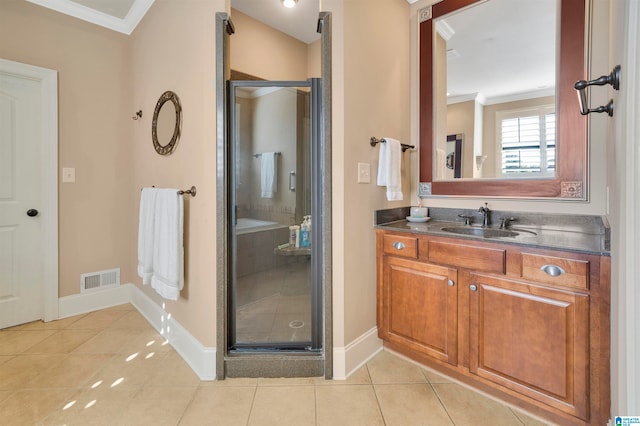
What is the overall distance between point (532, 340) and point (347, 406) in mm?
983

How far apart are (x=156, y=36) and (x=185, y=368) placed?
2.54 m

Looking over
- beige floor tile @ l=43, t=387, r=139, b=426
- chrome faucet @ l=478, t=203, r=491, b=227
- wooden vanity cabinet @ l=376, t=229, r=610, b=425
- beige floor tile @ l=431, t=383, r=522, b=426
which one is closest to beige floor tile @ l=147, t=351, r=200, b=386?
beige floor tile @ l=43, t=387, r=139, b=426

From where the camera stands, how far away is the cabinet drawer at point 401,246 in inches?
72.0

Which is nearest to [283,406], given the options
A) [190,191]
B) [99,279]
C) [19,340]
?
[190,191]

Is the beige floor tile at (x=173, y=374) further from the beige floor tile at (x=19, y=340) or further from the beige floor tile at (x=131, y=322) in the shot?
the beige floor tile at (x=19, y=340)

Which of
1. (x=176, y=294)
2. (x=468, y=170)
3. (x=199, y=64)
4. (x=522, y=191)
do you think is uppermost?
(x=199, y=64)

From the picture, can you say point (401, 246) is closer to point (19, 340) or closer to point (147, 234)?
point (147, 234)

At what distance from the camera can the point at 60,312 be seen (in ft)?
8.45

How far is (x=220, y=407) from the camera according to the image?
153 centimetres

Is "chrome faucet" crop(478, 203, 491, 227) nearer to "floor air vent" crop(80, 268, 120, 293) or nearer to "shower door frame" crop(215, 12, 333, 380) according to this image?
"shower door frame" crop(215, 12, 333, 380)

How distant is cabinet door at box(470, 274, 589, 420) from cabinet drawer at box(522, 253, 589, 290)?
0.05 meters

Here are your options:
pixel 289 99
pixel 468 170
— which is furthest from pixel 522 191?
pixel 289 99

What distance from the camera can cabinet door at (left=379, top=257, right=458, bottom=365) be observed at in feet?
5.48

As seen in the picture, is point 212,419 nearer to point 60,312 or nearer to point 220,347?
point 220,347
